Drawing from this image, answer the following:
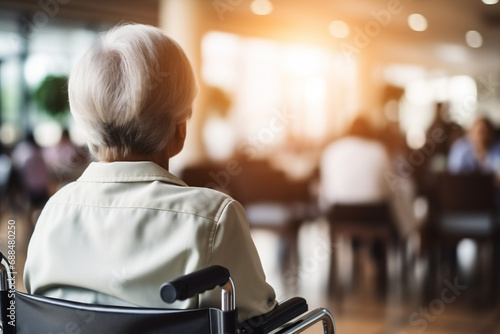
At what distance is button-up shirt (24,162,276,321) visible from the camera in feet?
3.14

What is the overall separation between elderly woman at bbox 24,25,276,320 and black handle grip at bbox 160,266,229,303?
72mm

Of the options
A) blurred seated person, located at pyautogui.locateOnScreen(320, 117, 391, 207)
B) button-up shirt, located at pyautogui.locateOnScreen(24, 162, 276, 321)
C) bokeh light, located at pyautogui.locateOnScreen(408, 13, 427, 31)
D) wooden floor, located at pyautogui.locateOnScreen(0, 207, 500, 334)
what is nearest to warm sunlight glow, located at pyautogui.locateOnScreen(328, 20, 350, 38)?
bokeh light, located at pyautogui.locateOnScreen(408, 13, 427, 31)

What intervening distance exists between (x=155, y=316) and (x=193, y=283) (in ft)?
0.44

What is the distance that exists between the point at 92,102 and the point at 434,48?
9405mm

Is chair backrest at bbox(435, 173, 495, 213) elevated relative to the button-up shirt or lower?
lower

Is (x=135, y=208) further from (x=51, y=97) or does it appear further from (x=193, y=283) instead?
(x=51, y=97)

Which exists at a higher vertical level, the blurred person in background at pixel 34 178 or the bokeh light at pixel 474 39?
the bokeh light at pixel 474 39

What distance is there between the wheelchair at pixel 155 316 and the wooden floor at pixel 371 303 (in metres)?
2.22

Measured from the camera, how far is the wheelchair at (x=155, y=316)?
85cm

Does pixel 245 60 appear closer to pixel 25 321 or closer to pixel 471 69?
pixel 471 69

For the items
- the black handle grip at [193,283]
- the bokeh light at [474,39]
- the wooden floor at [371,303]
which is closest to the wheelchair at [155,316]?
the black handle grip at [193,283]

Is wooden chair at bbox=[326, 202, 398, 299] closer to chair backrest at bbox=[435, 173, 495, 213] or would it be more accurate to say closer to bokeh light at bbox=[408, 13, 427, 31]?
chair backrest at bbox=[435, 173, 495, 213]

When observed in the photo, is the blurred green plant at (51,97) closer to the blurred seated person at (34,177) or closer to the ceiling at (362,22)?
the ceiling at (362,22)

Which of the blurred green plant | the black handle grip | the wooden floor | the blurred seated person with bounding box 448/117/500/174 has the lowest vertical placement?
the wooden floor
